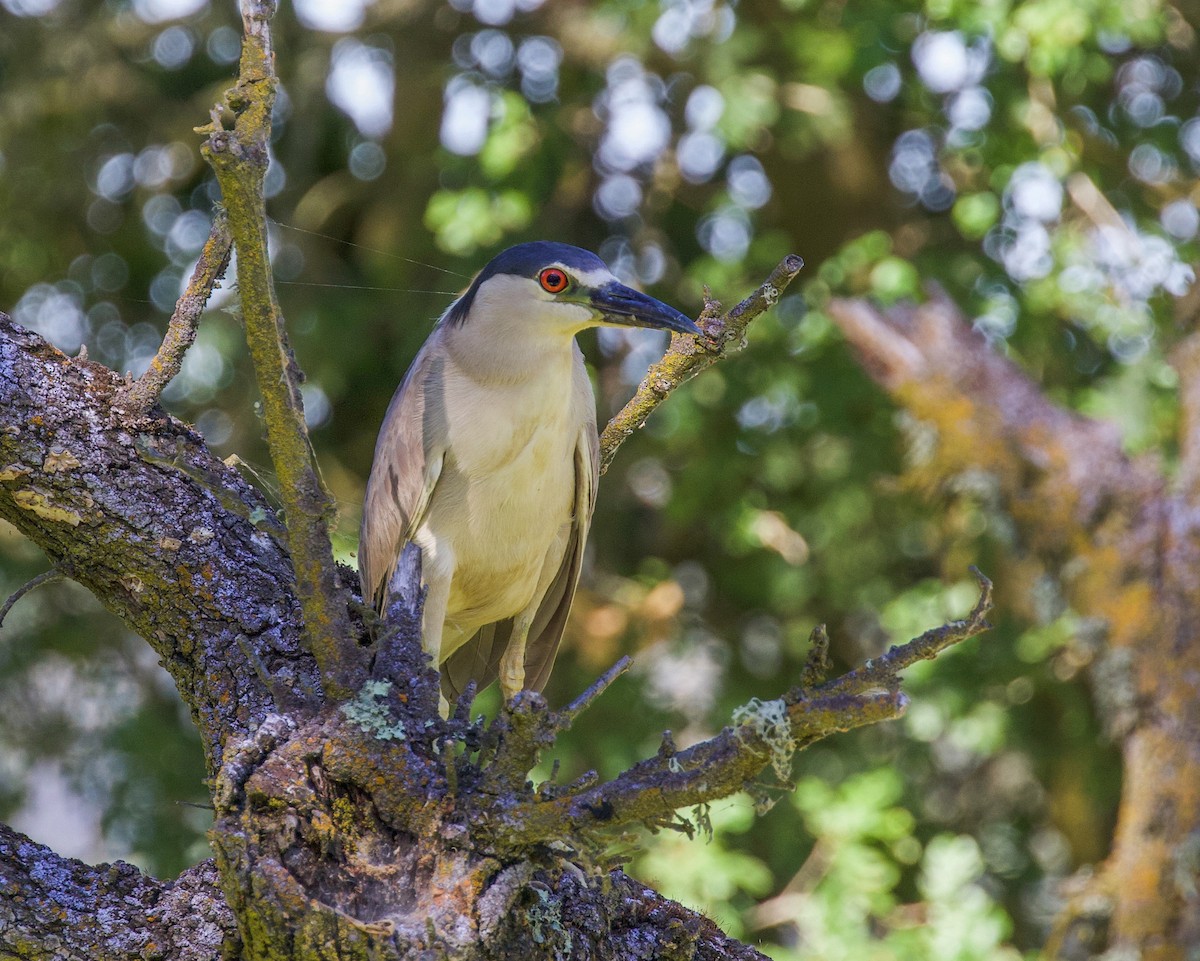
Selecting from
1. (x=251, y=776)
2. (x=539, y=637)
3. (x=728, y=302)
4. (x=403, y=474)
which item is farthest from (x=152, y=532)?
(x=728, y=302)

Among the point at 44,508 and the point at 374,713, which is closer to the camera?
the point at 374,713

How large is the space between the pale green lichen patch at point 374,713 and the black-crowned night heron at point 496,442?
1.06 metres

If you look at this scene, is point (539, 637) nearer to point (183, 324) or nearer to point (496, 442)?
point (496, 442)

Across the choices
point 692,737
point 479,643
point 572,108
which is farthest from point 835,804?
point 572,108

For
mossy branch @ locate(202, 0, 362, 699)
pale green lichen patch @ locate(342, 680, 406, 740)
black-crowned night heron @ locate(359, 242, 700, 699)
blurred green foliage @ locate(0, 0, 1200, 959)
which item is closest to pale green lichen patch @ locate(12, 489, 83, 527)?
mossy branch @ locate(202, 0, 362, 699)

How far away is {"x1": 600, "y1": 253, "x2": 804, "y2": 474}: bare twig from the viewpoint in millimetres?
2344

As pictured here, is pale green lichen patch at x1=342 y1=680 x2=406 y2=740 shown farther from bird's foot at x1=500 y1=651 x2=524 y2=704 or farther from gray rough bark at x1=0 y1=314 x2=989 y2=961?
bird's foot at x1=500 y1=651 x2=524 y2=704

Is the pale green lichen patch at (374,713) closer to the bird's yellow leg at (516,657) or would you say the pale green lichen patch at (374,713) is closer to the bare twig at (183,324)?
the bare twig at (183,324)

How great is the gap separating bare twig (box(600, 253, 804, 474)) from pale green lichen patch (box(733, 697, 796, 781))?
85cm

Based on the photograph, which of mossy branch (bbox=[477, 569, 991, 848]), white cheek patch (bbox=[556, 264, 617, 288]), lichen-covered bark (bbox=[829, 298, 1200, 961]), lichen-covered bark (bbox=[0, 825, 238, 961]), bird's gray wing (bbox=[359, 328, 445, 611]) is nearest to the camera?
mossy branch (bbox=[477, 569, 991, 848])

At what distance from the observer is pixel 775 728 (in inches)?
65.2

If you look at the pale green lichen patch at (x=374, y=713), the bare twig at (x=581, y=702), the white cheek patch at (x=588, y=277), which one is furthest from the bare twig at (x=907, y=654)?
the white cheek patch at (x=588, y=277)

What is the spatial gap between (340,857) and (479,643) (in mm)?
1726

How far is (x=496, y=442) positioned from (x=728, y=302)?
2.39m
